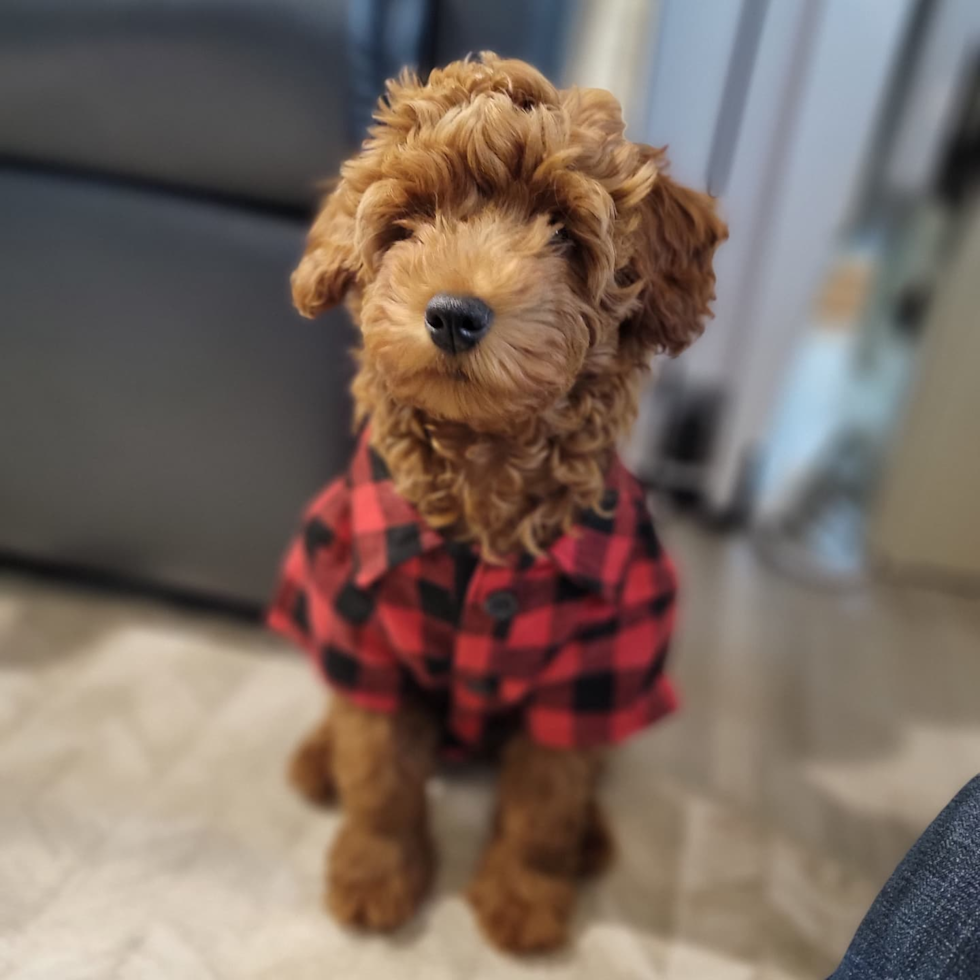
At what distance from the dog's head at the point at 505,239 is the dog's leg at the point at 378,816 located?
1.12ft

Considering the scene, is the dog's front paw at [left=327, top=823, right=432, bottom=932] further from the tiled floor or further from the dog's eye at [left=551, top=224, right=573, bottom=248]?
the dog's eye at [left=551, top=224, right=573, bottom=248]

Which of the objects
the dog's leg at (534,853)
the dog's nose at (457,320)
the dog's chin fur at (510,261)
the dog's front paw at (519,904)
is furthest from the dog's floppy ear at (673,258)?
the dog's front paw at (519,904)

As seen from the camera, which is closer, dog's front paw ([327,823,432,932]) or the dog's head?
the dog's head

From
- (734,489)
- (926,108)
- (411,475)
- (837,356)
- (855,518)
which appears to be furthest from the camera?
(837,356)

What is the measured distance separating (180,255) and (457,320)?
1.62 feet

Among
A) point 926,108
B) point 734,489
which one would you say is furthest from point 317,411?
point 926,108

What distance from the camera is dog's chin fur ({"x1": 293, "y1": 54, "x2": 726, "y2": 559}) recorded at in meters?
0.57

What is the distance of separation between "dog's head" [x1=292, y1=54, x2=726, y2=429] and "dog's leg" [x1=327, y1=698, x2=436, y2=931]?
341 millimetres

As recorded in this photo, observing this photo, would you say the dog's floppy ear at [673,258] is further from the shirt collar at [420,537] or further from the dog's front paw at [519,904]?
the dog's front paw at [519,904]

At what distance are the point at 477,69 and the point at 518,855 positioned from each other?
Answer: 68 cm

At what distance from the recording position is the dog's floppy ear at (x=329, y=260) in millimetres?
651

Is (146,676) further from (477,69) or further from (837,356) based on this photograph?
(837,356)

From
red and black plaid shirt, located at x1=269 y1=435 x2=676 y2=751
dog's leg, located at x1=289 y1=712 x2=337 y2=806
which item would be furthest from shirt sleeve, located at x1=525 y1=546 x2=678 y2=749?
dog's leg, located at x1=289 y1=712 x2=337 y2=806

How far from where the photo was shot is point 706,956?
32.4 inches
